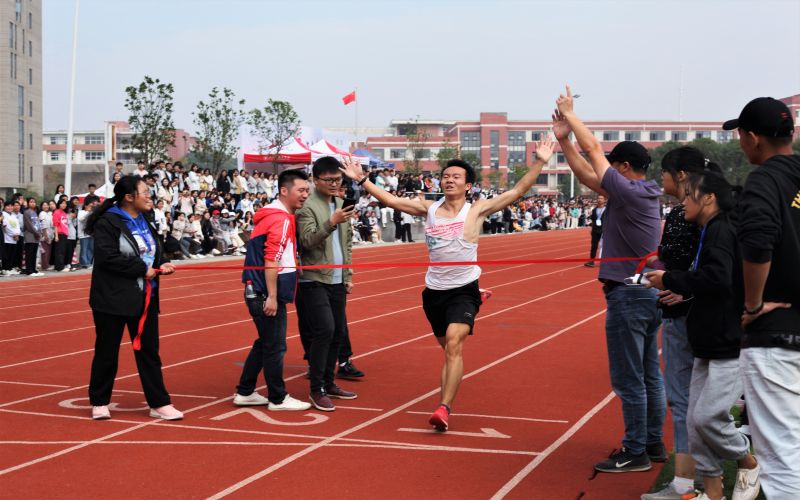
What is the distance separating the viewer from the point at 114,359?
6.76 meters

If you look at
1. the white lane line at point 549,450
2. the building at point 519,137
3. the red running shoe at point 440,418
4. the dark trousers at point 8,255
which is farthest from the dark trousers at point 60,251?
the building at point 519,137

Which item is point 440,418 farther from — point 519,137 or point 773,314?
point 519,137

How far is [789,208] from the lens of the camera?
354 cm

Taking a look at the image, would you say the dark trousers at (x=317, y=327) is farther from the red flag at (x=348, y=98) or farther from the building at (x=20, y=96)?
the building at (x=20, y=96)

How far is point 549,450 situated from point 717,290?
2.09m

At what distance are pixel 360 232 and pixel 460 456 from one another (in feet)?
88.8

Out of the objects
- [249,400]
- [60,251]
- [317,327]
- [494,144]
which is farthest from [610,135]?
[249,400]

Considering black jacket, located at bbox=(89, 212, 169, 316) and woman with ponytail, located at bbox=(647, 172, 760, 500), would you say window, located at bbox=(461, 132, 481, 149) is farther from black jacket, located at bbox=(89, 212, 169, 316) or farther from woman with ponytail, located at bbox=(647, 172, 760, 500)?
woman with ponytail, located at bbox=(647, 172, 760, 500)

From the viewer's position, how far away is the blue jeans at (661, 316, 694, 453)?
15.6 feet

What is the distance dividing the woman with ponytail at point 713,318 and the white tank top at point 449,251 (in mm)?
2257

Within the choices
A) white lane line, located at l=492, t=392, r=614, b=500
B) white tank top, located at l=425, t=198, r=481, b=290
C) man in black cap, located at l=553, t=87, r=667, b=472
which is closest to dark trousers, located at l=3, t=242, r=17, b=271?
white tank top, located at l=425, t=198, r=481, b=290

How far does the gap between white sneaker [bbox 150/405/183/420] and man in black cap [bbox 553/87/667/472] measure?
3.14 meters

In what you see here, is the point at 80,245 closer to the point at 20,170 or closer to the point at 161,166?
the point at 161,166

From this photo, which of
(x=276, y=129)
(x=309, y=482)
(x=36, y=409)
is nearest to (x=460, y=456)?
(x=309, y=482)
